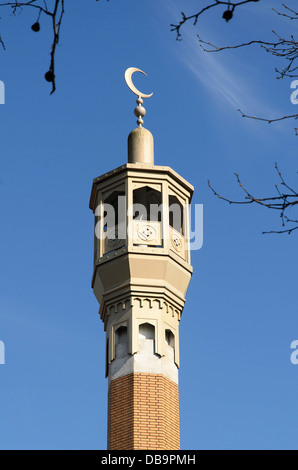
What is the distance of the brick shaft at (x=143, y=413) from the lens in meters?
16.8

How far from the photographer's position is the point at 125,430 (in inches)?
669

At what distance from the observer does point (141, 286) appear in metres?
18.5

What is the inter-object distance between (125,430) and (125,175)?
5.55 meters

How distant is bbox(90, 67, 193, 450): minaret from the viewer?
1722 cm

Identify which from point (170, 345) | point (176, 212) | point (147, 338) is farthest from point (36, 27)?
point (176, 212)

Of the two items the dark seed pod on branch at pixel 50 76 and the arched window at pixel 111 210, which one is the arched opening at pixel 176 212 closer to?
the arched window at pixel 111 210

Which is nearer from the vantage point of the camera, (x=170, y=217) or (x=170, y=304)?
(x=170, y=304)

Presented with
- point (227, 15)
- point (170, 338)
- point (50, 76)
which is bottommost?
point (50, 76)

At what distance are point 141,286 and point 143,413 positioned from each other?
2.75 m

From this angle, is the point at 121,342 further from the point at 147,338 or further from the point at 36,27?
the point at 36,27

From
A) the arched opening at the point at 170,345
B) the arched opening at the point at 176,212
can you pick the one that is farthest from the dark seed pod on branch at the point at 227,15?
the arched opening at the point at 176,212
